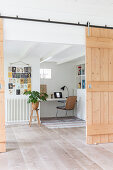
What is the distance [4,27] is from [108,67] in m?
2.18

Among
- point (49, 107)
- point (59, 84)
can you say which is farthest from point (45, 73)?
point (49, 107)

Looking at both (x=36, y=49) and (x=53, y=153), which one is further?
(x=36, y=49)

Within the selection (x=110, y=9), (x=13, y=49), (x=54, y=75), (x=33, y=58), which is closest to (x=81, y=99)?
(x=54, y=75)

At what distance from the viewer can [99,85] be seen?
4.22 metres

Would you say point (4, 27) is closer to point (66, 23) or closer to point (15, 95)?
point (66, 23)

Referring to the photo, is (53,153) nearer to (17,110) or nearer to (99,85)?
(99,85)

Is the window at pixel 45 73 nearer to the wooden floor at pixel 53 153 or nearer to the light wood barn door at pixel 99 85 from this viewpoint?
the wooden floor at pixel 53 153

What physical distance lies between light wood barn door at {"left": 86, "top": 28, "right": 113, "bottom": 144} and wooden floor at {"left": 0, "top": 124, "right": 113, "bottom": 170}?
0.32m

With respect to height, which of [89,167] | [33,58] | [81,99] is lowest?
[89,167]

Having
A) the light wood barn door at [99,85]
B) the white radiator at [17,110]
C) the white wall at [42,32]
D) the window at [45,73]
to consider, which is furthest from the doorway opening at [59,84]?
the white wall at [42,32]

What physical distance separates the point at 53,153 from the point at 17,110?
340 cm

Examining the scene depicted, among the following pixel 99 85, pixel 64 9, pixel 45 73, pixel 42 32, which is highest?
pixel 64 9

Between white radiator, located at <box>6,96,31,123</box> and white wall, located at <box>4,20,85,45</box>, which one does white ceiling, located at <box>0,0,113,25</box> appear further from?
white radiator, located at <box>6,96,31,123</box>

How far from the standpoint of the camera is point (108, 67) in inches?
169
